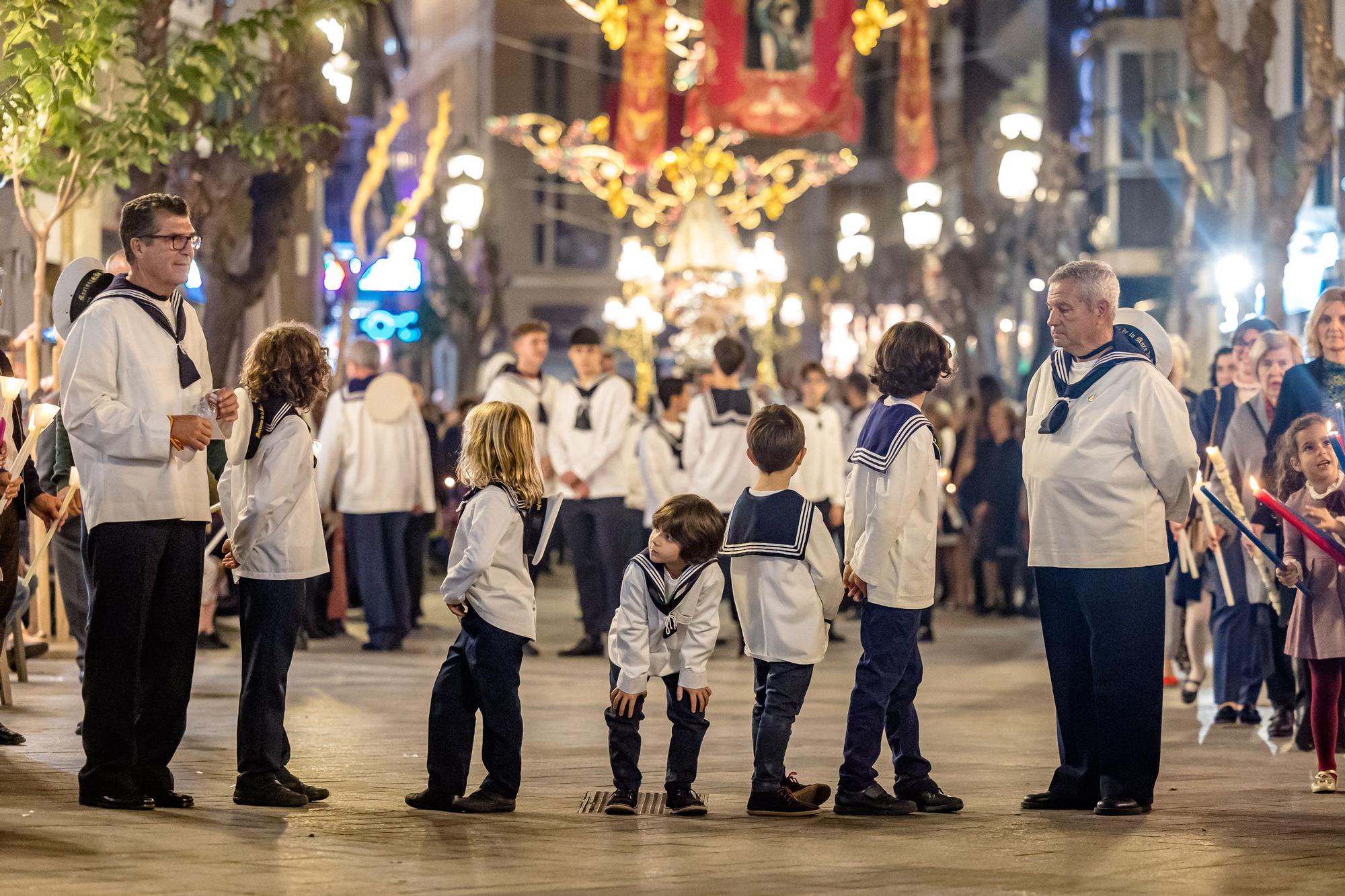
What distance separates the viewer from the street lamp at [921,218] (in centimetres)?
2914

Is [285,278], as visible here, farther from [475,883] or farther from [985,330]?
[985,330]

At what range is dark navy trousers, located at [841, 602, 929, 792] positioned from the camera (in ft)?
23.8

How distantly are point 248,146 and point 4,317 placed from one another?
6.48ft

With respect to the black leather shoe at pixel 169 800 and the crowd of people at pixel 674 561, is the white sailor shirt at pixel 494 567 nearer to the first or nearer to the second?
the crowd of people at pixel 674 561

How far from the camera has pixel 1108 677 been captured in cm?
730

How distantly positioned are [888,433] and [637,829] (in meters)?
1.82

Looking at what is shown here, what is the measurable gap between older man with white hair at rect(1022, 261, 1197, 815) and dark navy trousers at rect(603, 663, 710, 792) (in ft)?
4.34

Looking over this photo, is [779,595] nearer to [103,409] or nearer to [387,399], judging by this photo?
[103,409]

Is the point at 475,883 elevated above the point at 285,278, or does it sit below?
below

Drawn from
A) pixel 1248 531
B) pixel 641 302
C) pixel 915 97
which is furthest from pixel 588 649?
pixel 641 302

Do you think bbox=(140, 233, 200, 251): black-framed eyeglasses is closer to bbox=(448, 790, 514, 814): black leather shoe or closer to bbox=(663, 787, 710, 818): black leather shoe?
bbox=(448, 790, 514, 814): black leather shoe

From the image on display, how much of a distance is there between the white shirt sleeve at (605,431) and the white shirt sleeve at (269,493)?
6.18 metres

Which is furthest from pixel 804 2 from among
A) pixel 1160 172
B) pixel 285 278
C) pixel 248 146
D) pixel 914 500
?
pixel 1160 172

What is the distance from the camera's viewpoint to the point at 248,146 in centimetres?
1198
